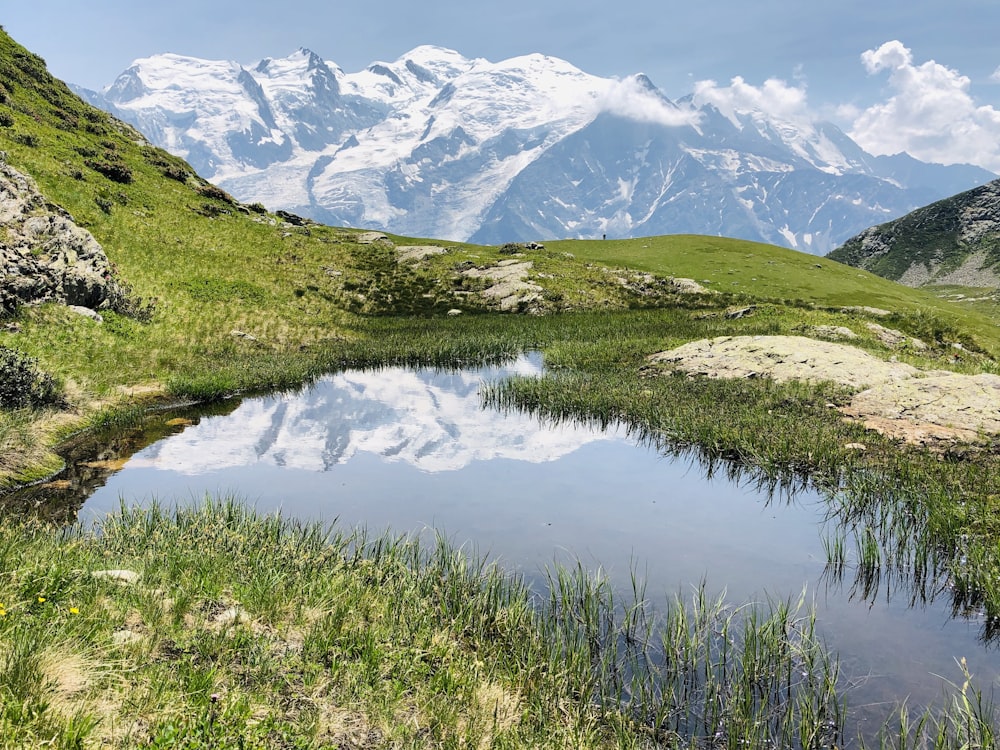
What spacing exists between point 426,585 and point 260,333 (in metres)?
31.8

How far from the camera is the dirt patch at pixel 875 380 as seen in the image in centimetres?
1958

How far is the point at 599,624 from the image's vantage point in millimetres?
9539

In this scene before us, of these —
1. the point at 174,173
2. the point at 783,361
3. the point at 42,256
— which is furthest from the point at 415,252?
the point at 783,361

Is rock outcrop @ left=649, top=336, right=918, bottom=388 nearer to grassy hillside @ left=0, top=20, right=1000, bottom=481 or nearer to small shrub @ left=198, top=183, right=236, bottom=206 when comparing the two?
grassy hillside @ left=0, top=20, right=1000, bottom=481

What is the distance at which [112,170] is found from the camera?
182 ft

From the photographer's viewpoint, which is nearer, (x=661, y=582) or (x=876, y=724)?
(x=876, y=724)

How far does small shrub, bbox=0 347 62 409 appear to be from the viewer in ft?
60.6

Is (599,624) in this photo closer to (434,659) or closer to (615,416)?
(434,659)

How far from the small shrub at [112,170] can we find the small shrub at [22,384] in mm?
43896

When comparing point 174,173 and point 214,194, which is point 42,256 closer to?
point 214,194

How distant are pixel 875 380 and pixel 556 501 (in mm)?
16763

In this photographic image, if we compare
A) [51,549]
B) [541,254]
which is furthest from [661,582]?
[541,254]

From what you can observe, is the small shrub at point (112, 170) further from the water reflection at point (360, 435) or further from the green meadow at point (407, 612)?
the water reflection at point (360, 435)

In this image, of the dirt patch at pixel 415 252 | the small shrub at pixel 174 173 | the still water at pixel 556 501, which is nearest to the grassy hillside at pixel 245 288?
the small shrub at pixel 174 173
